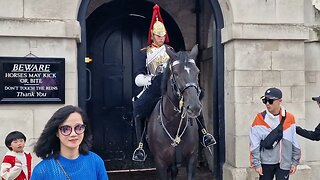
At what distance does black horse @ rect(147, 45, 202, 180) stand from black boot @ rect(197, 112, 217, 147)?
33 cm

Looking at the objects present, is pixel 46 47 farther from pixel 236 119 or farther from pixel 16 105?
pixel 236 119

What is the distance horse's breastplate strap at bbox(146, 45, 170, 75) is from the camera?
6023 mm

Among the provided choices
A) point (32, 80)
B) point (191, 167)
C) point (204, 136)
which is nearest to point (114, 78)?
point (32, 80)

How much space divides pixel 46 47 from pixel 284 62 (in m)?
3.81

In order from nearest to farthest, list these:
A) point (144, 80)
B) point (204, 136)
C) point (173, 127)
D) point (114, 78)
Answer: point (173, 127), point (204, 136), point (144, 80), point (114, 78)

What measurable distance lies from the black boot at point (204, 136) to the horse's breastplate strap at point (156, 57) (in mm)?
1020

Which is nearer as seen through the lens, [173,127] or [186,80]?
[186,80]

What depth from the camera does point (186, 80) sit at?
14.7 ft

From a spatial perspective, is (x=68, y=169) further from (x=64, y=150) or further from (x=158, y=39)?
(x=158, y=39)

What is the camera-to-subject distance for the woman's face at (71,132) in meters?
2.38

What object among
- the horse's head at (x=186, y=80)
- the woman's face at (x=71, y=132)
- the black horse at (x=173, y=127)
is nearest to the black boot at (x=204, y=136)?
the black horse at (x=173, y=127)

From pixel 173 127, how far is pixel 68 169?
282 centimetres

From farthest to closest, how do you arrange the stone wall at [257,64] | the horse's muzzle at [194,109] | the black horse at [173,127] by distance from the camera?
the stone wall at [257,64]
the black horse at [173,127]
the horse's muzzle at [194,109]

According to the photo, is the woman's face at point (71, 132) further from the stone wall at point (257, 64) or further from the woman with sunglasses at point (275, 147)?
the stone wall at point (257, 64)
